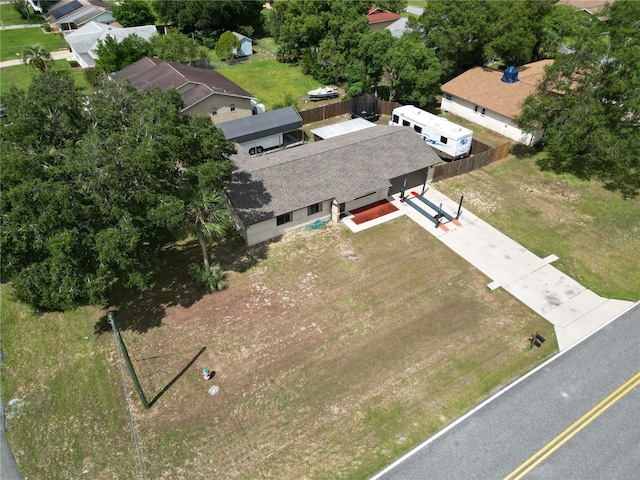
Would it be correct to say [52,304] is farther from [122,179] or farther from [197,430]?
[197,430]

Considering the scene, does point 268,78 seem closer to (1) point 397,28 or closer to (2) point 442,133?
(1) point 397,28

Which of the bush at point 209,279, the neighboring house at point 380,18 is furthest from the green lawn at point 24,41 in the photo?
the bush at point 209,279

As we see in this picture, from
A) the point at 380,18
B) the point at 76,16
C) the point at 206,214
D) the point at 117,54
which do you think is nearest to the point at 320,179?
the point at 206,214

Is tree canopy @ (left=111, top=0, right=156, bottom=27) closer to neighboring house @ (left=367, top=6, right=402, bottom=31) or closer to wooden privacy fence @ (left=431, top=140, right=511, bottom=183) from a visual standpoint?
neighboring house @ (left=367, top=6, right=402, bottom=31)

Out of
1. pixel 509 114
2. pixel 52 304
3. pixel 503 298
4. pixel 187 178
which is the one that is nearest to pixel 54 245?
pixel 52 304

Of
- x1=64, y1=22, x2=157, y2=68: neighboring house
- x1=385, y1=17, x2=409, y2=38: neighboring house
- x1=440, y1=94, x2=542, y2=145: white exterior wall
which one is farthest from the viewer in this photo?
x1=385, y1=17, x2=409, y2=38: neighboring house

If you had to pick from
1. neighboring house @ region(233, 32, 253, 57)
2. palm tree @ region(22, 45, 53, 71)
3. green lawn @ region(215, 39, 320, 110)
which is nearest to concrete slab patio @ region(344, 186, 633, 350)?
green lawn @ region(215, 39, 320, 110)
